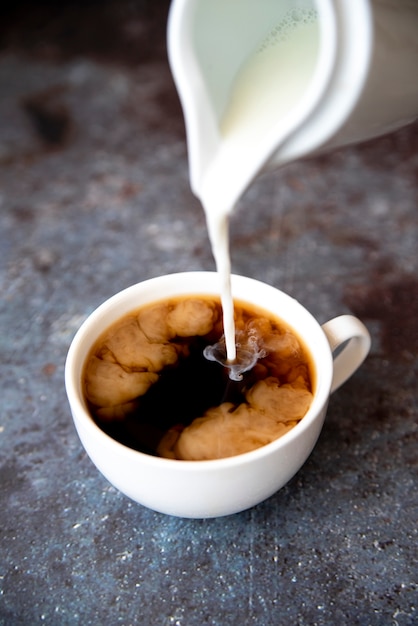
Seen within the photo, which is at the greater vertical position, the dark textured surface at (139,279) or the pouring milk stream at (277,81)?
the pouring milk stream at (277,81)

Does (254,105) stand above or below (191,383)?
above

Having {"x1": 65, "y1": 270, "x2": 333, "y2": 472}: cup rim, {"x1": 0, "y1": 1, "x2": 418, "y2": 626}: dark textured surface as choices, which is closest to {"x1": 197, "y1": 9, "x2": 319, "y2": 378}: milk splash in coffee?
{"x1": 65, "y1": 270, "x2": 333, "y2": 472}: cup rim

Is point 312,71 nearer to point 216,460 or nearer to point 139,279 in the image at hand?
point 216,460

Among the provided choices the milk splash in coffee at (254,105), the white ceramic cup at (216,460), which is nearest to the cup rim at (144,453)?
the white ceramic cup at (216,460)

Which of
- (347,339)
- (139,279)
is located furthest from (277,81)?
(139,279)

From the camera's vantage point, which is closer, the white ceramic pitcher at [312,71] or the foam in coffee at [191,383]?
the white ceramic pitcher at [312,71]

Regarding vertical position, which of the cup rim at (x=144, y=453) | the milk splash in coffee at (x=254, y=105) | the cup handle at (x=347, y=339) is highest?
the milk splash in coffee at (x=254, y=105)

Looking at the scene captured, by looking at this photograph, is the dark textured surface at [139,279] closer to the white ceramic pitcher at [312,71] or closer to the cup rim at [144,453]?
the cup rim at [144,453]

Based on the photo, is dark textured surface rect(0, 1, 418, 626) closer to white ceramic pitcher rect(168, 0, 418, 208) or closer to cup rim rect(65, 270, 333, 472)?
cup rim rect(65, 270, 333, 472)
